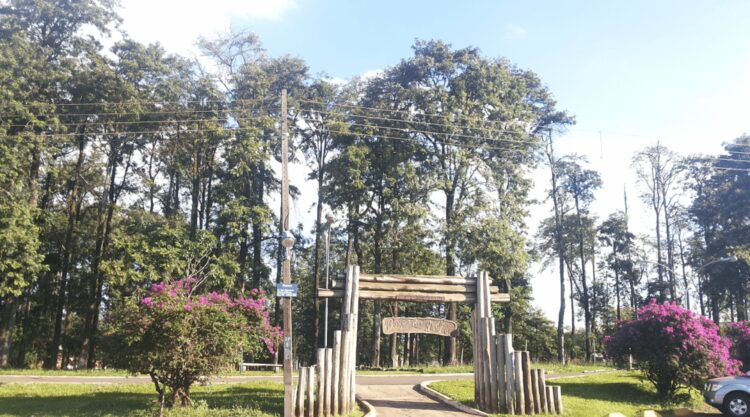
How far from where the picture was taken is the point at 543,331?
184 ft

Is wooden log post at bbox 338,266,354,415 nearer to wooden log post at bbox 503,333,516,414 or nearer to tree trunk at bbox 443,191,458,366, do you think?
wooden log post at bbox 503,333,516,414

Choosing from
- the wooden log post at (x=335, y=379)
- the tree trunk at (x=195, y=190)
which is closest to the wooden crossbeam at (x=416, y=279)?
the wooden log post at (x=335, y=379)

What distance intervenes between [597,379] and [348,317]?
12178 mm

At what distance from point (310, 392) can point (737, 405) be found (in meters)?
11.6

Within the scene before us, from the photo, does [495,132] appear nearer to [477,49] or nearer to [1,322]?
[477,49]

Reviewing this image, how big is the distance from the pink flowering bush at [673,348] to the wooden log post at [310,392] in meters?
11.4

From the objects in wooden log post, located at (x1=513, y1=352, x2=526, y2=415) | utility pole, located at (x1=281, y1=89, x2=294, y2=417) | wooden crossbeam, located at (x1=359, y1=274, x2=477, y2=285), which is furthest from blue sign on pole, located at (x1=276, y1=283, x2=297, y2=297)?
wooden log post, located at (x1=513, y1=352, x2=526, y2=415)

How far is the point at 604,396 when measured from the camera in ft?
59.2

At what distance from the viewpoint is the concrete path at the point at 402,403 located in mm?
13781

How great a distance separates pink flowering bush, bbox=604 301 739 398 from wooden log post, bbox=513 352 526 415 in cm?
646

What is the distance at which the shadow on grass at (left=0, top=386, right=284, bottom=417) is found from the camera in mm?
13328

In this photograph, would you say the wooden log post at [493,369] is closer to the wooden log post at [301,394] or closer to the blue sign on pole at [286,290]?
the wooden log post at [301,394]

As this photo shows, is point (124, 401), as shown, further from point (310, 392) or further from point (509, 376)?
point (509, 376)

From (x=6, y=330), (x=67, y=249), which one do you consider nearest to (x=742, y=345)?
(x=67, y=249)
